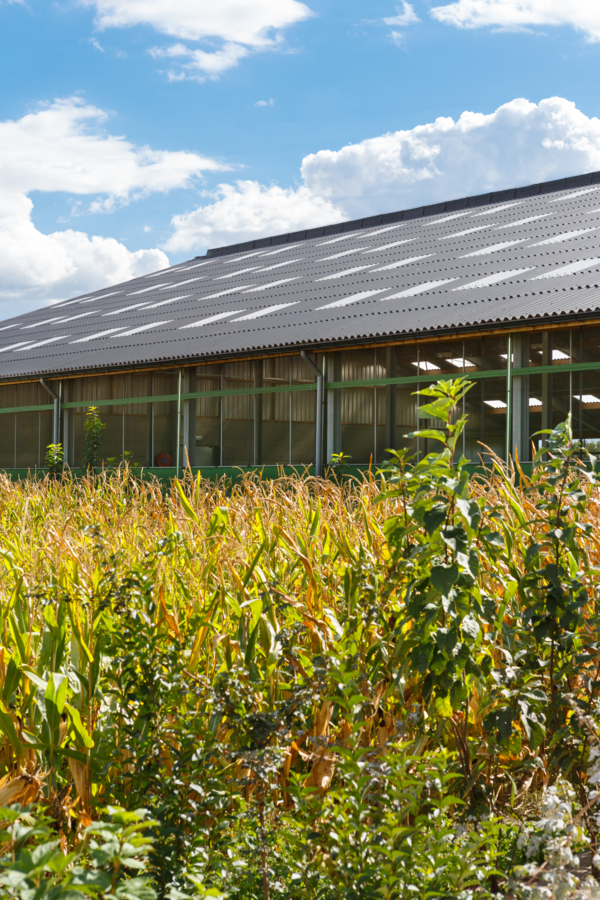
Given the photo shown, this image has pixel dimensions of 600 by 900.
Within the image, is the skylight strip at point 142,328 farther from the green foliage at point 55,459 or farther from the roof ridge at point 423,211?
the roof ridge at point 423,211

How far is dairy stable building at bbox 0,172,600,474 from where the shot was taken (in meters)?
14.6

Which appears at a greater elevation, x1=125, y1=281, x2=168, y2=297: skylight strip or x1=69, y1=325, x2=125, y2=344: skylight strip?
x1=125, y1=281, x2=168, y2=297: skylight strip

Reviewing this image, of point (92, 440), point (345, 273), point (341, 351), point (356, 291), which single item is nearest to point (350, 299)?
point (356, 291)

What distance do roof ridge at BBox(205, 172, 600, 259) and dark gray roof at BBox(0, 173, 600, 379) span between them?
0.05m

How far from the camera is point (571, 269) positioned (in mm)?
15734

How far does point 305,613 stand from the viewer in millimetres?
3756

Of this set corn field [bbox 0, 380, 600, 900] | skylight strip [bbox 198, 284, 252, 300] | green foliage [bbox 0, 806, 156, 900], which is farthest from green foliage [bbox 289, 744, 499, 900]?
skylight strip [bbox 198, 284, 252, 300]

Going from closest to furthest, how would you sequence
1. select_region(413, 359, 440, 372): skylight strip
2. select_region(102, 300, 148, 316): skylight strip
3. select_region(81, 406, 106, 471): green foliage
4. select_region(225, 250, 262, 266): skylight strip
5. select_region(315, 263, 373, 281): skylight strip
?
select_region(413, 359, 440, 372): skylight strip, select_region(81, 406, 106, 471): green foliage, select_region(315, 263, 373, 281): skylight strip, select_region(102, 300, 148, 316): skylight strip, select_region(225, 250, 262, 266): skylight strip

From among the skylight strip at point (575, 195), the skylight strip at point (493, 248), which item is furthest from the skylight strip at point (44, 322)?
the skylight strip at point (575, 195)

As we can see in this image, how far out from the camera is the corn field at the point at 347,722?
2.55 metres

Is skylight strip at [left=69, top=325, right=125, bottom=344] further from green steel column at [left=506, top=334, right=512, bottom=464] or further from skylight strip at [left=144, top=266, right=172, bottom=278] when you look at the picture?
green steel column at [left=506, top=334, right=512, bottom=464]

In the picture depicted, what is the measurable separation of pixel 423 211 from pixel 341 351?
48.8 ft

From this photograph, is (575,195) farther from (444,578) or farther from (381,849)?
(381,849)

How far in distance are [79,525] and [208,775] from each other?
528 cm
